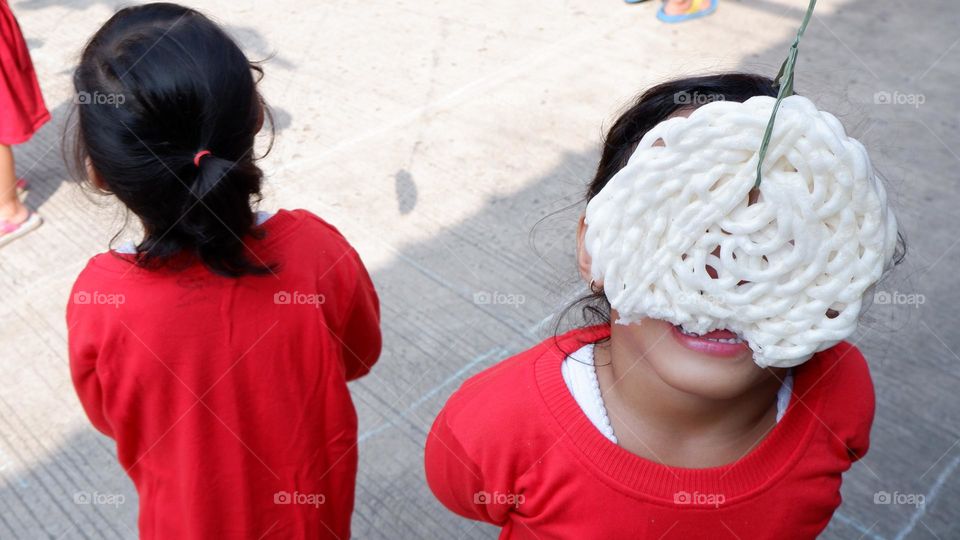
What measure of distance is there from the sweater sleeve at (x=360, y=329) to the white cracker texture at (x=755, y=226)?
932 millimetres

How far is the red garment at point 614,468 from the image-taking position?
1.36m

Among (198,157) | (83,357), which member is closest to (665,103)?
(198,157)

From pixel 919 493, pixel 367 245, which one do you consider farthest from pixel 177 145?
pixel 919 493

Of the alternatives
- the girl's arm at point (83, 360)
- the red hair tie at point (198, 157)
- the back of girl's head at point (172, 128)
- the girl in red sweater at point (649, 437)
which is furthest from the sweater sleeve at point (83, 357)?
the girl in red sweater at point (649, 437)

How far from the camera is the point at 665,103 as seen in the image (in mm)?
1400

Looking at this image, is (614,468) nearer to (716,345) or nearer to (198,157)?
(716,345)

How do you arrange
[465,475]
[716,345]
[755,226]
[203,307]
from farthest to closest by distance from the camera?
[203,307]
[465,475]
[716,345]
[755,226]

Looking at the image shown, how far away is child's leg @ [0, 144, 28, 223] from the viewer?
3.95 metres

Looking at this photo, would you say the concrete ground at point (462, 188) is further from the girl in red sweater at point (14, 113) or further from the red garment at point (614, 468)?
the red garment at point (614, 468)

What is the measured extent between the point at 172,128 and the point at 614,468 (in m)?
0.99

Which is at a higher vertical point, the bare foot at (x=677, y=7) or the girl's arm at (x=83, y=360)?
the girl's arm at (x=83, y=360)

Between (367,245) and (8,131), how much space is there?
5.41 feet

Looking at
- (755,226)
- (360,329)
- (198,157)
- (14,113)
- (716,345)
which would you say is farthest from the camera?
(14,113)

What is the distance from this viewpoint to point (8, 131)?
3.82 metres
